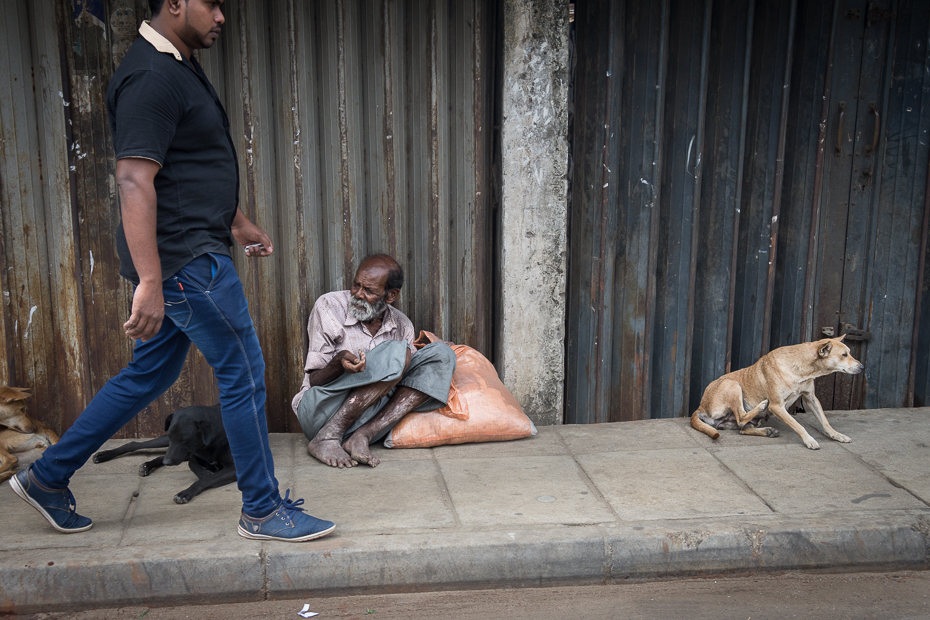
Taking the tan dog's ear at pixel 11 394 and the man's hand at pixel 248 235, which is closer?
the man's hand at pixel 248 235

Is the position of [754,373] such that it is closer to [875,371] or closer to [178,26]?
[875,371]

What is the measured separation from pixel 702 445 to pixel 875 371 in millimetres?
1478

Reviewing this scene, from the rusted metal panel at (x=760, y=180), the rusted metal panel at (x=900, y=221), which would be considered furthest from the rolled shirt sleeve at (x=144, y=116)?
the rusted metal panel at (x=900, y=221)

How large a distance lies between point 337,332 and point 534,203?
1262mm

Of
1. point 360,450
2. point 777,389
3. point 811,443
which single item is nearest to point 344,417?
point 360,450

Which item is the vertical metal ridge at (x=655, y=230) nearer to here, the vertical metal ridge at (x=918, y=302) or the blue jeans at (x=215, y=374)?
the vertical metal ridge at (x=918, y=302)

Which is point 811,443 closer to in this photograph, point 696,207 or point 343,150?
point 696,207

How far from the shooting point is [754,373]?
160 inches

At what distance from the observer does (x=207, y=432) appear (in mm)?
3326

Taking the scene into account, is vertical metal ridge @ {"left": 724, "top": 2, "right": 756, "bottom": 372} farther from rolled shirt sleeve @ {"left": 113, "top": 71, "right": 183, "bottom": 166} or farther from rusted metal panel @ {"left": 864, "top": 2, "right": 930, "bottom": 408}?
rolled shirt sleeve @ {"left": 113, "top": 71, "right": 183, "bottom": 166}

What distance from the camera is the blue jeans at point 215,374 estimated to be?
2457 mm

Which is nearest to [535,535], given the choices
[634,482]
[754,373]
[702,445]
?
[634,482]

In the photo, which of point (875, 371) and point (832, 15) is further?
point (875, 371)

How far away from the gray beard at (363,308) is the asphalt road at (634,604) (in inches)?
60.8
